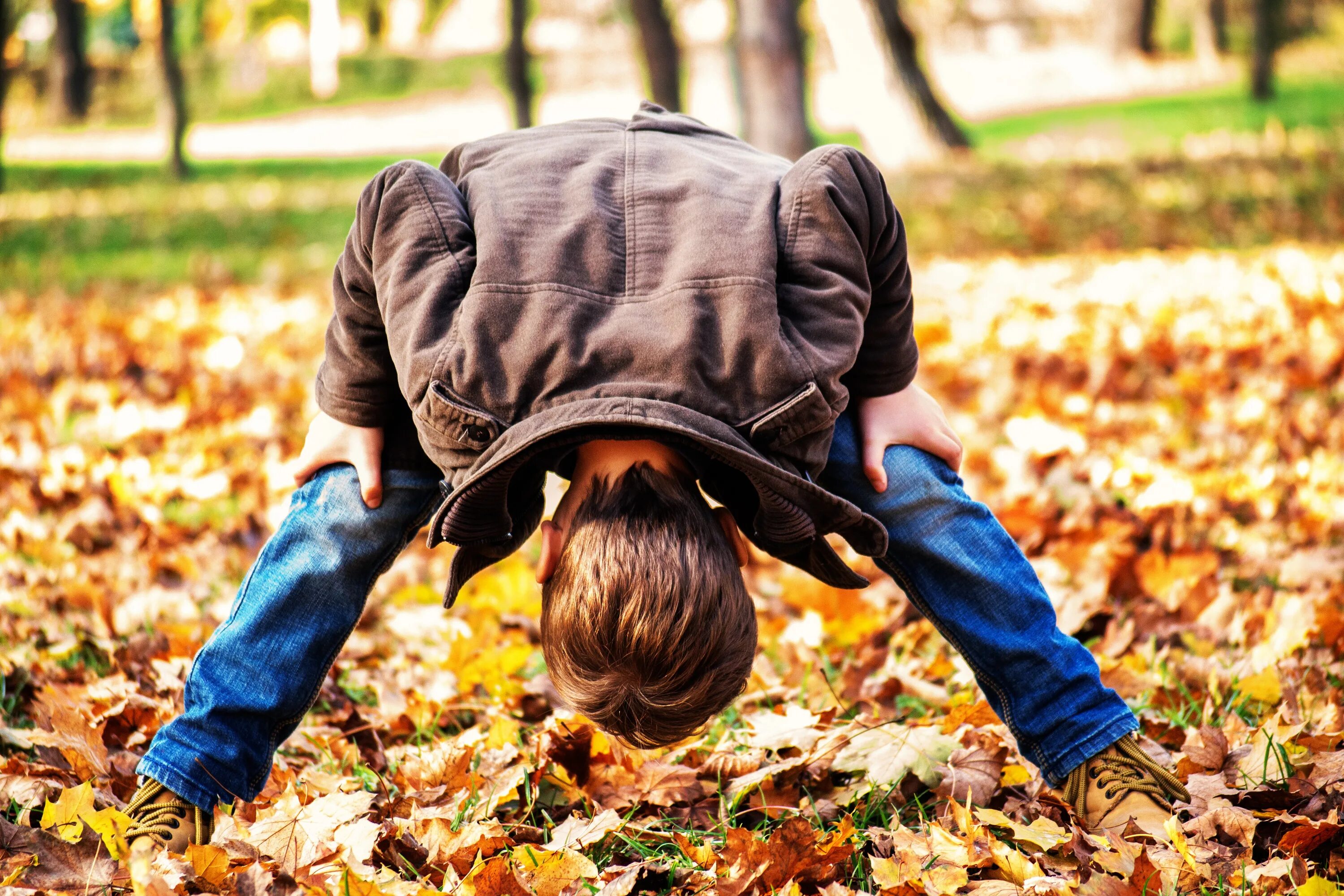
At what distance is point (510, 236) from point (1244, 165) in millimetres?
11188

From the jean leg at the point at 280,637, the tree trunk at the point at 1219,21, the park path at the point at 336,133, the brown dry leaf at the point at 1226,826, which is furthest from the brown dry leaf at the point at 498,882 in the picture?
the tree trunk at the point at 1219,21

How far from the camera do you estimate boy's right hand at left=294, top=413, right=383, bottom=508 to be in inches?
82.0

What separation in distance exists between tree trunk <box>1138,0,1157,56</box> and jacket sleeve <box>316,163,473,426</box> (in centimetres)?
2292

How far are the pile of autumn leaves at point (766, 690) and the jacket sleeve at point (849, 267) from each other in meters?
0.72

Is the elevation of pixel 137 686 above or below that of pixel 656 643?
below

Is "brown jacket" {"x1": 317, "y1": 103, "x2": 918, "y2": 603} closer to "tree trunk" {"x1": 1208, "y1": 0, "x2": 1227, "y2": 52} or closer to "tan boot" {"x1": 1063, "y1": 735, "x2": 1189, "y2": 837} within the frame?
"tan boot" {"x1": 1063, "y1": 735, "x2": 1189, "y2": 837}

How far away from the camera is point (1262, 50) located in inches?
640

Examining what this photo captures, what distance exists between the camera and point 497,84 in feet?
94.0

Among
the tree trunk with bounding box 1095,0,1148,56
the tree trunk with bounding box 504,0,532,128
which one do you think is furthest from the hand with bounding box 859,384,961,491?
the tree trunk with bounding box 1095,0,1148,56

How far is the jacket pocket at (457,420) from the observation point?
1758mm

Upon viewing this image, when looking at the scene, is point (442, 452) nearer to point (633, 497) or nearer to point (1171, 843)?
point (633, 497)

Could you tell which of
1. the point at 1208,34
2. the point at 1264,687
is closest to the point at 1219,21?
the point at 1208,34

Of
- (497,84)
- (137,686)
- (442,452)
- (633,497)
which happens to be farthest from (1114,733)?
(497,84)

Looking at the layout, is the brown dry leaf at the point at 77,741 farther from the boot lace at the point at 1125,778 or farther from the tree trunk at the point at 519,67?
the tree trunk at the point at 519,67
